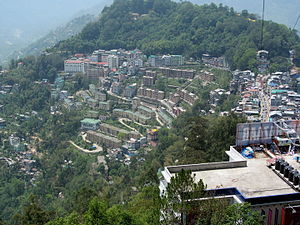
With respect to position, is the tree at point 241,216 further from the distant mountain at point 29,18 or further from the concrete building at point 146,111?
the distant mountain at point 29,18

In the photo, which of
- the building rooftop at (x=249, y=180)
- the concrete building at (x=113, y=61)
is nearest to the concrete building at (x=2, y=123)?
the concrete building at (x=113, y=61)

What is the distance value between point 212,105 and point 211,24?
44.7 ft

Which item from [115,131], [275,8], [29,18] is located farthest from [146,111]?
[29,18]

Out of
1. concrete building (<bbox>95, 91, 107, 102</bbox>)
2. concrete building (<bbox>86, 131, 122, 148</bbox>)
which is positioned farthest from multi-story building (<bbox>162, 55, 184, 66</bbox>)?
concrete building (<bbox>86, 131, 122, 148</bbox>)

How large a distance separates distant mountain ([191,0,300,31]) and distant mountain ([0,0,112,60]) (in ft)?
133

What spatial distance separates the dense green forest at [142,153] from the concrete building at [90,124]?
46 cm

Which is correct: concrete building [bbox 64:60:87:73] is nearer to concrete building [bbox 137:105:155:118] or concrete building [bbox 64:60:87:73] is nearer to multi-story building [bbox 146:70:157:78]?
multi-story building [bbox 146:70:157:78]

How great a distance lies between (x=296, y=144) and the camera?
8.56 meters

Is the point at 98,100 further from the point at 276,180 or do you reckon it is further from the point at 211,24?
the point at 276,180

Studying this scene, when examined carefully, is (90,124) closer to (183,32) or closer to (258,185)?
(183,32)

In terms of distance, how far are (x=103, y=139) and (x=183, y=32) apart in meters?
15.2

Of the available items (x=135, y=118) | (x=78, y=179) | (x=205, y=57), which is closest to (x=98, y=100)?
(x=135, y=118)

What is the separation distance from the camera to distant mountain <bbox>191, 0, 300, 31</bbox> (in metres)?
42.0

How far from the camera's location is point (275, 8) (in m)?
47.0
